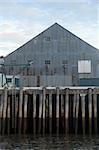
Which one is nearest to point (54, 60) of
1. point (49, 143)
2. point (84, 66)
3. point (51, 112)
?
point (84, 66)

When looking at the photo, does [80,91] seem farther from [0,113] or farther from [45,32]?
[45,32]

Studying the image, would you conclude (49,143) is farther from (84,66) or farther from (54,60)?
(54,60)

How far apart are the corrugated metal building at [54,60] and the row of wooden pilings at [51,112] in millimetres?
17518

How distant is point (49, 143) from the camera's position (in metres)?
28.3

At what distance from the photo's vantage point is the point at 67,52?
52.0 metres

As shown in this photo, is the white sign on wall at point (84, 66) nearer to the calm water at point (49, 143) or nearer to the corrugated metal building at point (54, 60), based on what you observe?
the corrugated metal building at point (54, 60)

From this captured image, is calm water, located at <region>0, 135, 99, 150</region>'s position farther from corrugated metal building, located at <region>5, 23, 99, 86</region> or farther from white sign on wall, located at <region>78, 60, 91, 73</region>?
white sign on wall, located at <region>78, 60, 91, 73</region>

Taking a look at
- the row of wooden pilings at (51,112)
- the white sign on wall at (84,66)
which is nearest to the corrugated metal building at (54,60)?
the white sign on wall at (84,66)

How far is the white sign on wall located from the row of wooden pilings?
17.9 m

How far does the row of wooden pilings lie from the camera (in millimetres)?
32469

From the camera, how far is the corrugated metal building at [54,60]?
169 ft

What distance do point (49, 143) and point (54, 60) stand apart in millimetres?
24834

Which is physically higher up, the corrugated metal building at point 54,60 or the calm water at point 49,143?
the corrugated metal building at point 54,60

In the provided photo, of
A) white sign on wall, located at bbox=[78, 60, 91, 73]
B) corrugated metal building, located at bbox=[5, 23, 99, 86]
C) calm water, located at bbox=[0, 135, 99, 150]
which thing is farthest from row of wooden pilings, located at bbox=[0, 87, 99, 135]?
white sign on wall, located at bbox=[78, 60, 91, 73]
